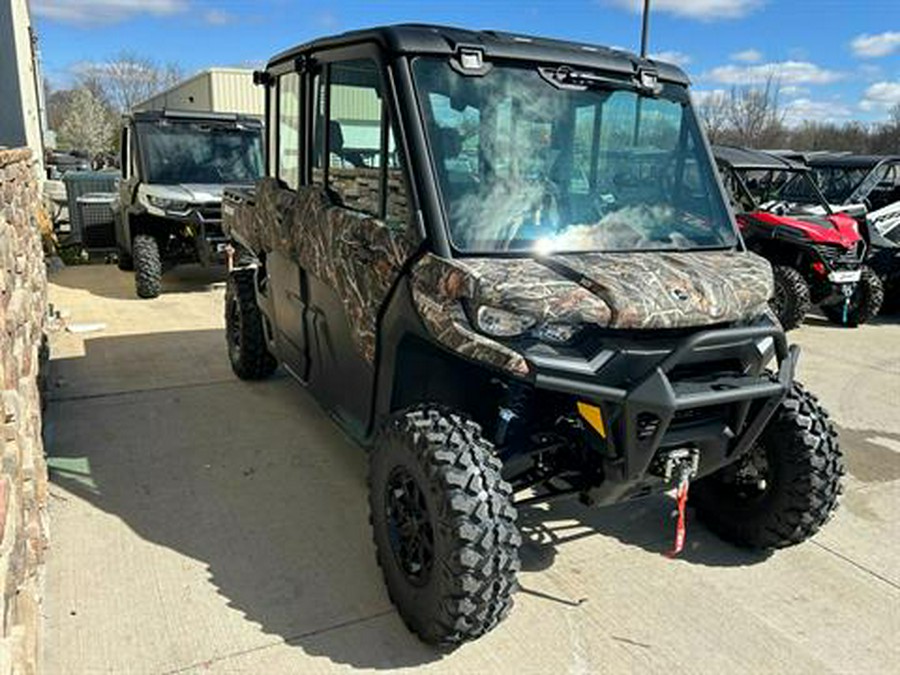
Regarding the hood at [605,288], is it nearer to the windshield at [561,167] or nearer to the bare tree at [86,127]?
the windshield at [561,167]

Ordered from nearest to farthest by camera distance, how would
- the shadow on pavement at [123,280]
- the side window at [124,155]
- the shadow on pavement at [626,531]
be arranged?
the shadow on pavement at [626,531], the shadow on pavement at [123,280], the side window at [124,155]

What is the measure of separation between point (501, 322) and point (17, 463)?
176cm

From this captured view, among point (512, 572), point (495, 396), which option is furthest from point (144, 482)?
point (512, 572)

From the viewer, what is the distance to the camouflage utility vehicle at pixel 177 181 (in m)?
8.68

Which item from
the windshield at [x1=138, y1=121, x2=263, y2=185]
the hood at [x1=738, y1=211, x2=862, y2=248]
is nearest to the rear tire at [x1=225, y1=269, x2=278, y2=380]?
the windshield at [x1=138, y1=121, x2=263, y2=185]

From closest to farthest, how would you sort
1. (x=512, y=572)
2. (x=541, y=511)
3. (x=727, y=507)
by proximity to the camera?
(x=512, y=572) < (x=727, y=507) < (x=541, y=511)

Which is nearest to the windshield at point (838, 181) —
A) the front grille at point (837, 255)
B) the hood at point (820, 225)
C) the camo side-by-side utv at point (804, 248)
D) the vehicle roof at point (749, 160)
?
the camo side-by-side utv at point (804, 248)

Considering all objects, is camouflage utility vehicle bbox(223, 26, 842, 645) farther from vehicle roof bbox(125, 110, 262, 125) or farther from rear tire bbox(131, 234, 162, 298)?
vehicle roof bbox(125, 110, 262, 125)

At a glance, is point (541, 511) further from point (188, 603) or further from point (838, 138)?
point (838, 138)

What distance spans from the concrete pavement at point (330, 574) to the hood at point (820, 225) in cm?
341

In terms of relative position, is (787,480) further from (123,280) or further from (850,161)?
(123,280)

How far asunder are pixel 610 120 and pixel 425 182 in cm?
94

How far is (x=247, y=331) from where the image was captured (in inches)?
213

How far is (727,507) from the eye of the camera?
3.46 metres
